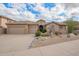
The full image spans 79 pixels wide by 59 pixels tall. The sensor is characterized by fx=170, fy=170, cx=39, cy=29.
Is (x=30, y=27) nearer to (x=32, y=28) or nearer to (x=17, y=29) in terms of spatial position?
(x=32, y=28)

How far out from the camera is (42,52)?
519 cm

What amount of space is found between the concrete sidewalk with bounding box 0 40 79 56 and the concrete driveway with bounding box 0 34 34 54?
0.16 meters

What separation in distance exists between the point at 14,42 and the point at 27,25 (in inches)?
29.5

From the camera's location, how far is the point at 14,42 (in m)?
5.28

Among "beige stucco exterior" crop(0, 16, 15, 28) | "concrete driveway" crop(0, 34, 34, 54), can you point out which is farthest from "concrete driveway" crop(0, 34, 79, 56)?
"beige stucco exterior" crop(0, 16, 15, 28)

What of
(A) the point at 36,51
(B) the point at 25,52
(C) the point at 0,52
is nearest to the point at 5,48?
(C) the point at 0,52

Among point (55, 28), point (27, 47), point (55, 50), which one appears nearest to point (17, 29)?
point (27, 47)

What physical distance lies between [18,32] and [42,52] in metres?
1.02

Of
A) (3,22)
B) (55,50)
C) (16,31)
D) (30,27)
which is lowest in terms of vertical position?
(55,50)

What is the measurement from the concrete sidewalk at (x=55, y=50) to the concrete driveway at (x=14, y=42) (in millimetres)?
158

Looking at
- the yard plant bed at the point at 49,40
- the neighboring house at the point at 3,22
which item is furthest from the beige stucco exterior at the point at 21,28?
the yard plant bed at the point at 49,40

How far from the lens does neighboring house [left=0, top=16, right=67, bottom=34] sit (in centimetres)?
536

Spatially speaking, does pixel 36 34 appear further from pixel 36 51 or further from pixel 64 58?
pixel 64 58

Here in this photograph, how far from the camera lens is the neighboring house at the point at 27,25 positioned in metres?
5.36
